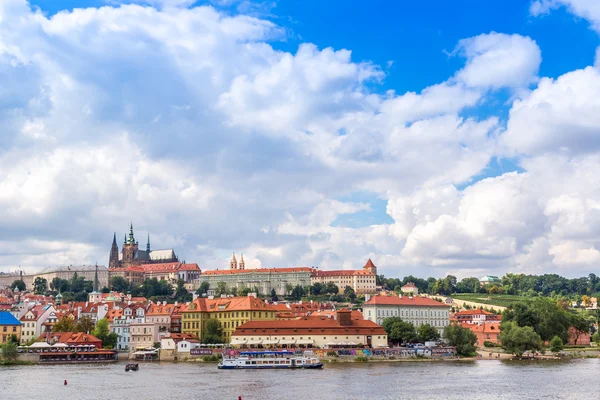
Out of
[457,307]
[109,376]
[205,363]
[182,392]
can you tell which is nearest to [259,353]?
[205,363]

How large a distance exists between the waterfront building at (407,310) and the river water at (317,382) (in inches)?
1335

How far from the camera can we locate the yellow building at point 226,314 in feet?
326

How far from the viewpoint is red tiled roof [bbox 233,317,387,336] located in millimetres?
89938

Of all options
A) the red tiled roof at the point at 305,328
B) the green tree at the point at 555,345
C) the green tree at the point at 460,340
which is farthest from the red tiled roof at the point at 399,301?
the green tree at the point at 555,345

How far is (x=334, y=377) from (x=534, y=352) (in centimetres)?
3417

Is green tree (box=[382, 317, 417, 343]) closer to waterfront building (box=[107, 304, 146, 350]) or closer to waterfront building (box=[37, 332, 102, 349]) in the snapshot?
waterfront building (box=[107, 304, 146, 350])

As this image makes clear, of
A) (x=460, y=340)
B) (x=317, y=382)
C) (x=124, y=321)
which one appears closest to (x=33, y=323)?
(x=124, y=321)

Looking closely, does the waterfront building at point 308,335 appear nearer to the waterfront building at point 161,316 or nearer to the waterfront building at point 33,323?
the waterfront building at point 161,316

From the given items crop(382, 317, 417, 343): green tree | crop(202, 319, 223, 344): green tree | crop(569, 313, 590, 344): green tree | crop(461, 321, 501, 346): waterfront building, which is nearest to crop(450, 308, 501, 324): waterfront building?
crop(461, 321, 501, 346): waterfront building

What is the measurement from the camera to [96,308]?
125m

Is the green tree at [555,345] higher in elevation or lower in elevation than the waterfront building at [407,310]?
lower

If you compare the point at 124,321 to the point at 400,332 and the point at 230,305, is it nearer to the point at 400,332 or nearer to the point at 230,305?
the point at 230,305

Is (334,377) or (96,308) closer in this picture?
(334,377)

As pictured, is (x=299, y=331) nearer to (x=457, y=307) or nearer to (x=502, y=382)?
(x=502, y=382)
